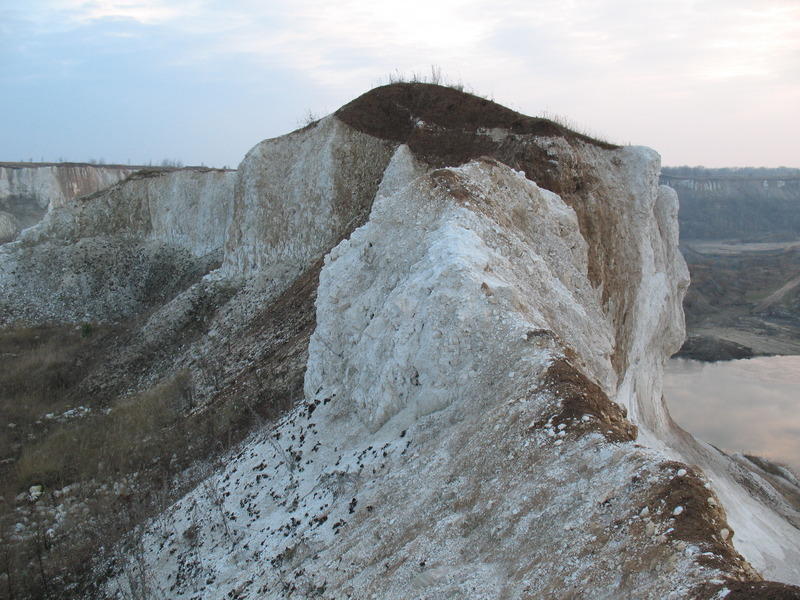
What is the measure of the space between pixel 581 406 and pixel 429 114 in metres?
19.8

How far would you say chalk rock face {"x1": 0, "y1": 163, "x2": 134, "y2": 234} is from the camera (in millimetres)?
74500

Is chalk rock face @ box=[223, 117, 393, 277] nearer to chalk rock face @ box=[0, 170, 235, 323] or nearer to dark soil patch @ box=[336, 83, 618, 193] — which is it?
dark soil patch @ box=[336, 83, 618, 193]

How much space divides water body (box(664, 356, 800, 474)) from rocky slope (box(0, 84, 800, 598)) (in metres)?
8.50

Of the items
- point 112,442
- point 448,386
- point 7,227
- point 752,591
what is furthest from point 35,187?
point 752,591

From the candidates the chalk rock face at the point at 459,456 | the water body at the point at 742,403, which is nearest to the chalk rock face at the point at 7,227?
the chalk rock face at the point at 459,456

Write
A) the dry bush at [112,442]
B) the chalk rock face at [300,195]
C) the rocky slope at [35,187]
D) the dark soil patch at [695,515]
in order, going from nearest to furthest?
the dark soil patch at [695,515], the dry bush at [112,442], the chalk rock face at [300,195], the rocky slope at [35,187]

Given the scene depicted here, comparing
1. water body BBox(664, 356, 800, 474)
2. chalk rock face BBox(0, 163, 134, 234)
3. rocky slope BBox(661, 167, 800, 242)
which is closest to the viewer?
water body BBox(664, 356, 800, 474)

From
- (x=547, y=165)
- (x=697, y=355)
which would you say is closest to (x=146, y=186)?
(x=547, y=165)

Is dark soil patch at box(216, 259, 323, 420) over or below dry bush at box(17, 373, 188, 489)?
over

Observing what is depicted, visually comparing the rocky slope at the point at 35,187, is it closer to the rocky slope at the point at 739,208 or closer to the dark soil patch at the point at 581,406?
the dark soil patch at the point at 581,406

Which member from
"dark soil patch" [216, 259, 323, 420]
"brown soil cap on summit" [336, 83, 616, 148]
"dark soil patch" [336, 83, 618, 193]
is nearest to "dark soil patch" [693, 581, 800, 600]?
"dark soil patch" [216, 259, 323, 420]

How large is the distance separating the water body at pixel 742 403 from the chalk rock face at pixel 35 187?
229ft

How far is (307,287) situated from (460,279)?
12574mm

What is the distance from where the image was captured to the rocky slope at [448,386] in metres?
6.17
